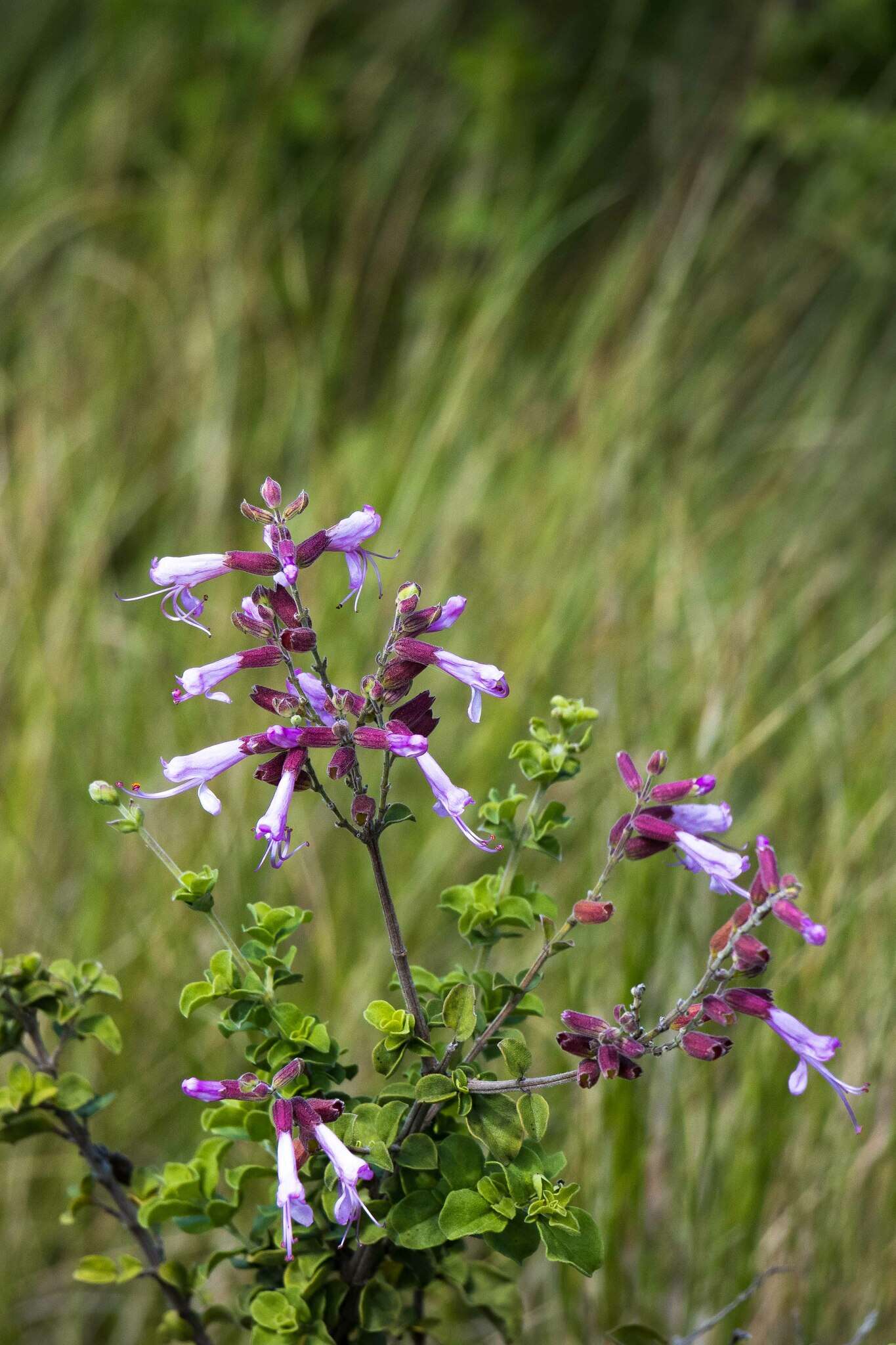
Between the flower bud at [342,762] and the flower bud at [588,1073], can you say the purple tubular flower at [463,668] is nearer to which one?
the flower bud at [342,762]

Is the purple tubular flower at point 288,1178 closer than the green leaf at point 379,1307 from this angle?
Yes

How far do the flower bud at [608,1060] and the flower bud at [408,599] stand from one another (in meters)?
0.34

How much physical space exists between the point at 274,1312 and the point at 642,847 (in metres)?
0.47

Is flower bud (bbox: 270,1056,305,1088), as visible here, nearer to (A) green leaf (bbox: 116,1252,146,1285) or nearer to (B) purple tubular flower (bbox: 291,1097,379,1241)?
(B) purple tubular flower (bbox: 291,1097,379,1241)

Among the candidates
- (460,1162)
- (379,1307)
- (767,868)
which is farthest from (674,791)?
(379,1307)

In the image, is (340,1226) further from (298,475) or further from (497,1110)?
(298,475)

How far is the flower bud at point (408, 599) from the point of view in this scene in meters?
0.91

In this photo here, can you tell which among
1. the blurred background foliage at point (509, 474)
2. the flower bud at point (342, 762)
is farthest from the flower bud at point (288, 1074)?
the blurred background foliage at point (509, 474)

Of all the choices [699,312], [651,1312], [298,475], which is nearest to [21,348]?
[298,475]

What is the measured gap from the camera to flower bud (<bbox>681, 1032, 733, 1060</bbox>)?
0.86m

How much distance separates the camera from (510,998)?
3.22 feet

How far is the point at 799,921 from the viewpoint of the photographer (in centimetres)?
86

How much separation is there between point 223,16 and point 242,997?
3.79 meters

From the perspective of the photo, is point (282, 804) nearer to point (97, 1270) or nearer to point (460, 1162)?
point (460, 1162)
